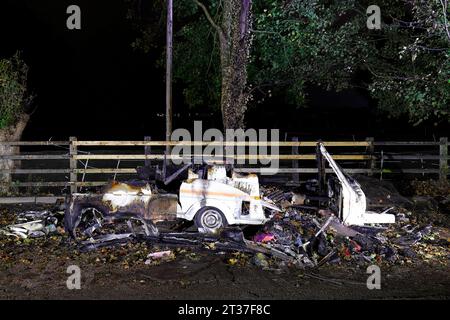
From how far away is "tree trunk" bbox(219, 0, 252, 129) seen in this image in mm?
15195

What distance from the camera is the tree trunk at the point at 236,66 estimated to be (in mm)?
15195

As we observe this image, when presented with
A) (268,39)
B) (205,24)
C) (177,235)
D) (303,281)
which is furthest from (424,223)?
(205,24)

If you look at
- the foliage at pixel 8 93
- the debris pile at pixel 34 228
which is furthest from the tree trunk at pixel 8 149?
the debris pile at pixel 34 228

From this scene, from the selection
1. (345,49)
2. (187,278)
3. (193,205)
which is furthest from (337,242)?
(345,49)

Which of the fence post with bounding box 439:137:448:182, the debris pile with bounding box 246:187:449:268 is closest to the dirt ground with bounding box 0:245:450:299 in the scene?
the debris pile with bounding box 246:187:449:268

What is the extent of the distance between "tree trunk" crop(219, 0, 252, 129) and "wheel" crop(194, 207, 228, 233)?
6.65 meters

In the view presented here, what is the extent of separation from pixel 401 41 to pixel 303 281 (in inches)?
476

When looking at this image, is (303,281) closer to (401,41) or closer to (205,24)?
(401,41)

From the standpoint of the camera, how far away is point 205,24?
20.8m

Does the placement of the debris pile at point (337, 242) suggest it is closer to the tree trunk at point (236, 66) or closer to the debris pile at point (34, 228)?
the debris pile at point (34, 228)

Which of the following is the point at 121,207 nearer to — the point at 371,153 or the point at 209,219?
the point at 209,219

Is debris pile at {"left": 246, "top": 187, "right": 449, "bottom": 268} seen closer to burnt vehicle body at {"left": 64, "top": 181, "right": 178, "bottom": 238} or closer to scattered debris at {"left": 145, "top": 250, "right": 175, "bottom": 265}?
scattered debris at {"left": 145, "top": 250, "right": 175, "bottom": 265}

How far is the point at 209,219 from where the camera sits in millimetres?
9203

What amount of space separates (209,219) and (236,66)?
740 cm
